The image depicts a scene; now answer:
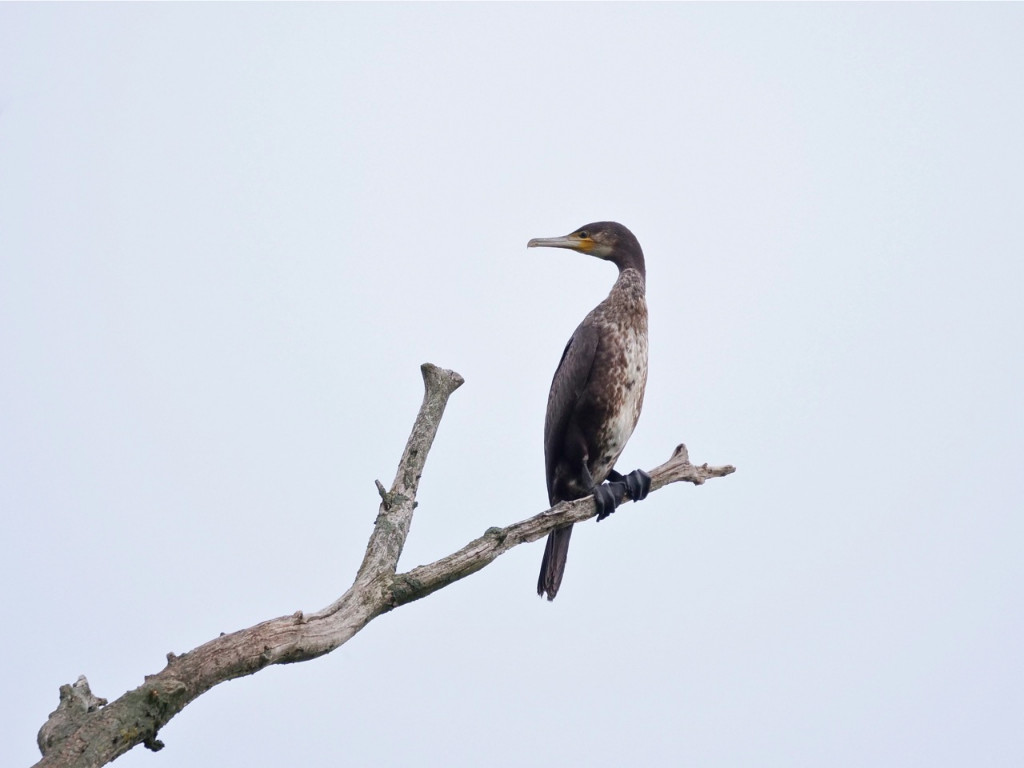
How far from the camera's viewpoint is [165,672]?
3.31m

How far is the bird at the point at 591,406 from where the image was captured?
19.1 ft

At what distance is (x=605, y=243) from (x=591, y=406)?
1452 millimetres

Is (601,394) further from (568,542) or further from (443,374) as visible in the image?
(443,374)

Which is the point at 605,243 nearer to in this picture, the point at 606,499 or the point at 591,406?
the point at 591,406

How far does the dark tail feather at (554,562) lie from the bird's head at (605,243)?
1812 mm

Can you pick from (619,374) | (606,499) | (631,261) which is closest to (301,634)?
(606,499)

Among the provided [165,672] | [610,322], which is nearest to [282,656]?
[165,672]

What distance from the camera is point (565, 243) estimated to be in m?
6.91

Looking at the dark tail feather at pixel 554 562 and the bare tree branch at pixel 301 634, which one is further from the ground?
the dark tail feather at pixel 554 562

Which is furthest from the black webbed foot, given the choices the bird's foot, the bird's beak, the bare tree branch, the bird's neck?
the bird's beak

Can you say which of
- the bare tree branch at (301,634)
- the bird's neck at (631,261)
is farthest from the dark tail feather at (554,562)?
the bird's neck at (631,261)

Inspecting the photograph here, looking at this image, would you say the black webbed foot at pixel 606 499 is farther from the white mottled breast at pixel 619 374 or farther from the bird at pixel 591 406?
the white mottled breast at pixel 619 374

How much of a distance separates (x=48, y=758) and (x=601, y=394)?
3417 millimetres

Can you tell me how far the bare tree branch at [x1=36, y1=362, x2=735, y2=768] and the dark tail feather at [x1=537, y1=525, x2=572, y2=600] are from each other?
0.99 metres
